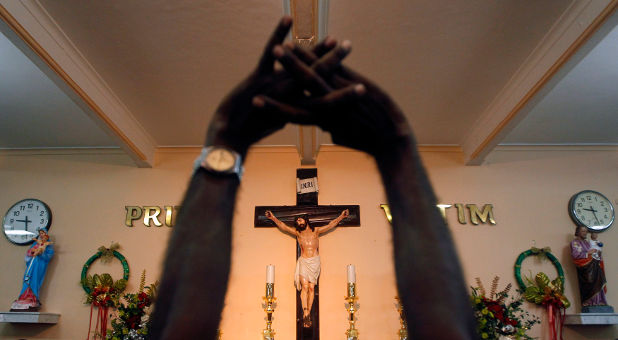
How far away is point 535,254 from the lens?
4.77m

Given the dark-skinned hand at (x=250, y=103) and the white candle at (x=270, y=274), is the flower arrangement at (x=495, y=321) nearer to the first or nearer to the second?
the white candle at (x=270, y=274)

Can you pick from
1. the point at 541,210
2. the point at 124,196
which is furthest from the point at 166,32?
the point at 541,210

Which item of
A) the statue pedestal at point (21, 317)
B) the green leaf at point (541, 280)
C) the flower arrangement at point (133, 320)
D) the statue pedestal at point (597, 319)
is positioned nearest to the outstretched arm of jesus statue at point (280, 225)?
the flower arrangement at point (133, 320)

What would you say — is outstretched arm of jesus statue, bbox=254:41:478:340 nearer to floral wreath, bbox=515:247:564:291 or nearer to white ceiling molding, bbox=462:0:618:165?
white ceiling molding, bbox=462:0:618:165

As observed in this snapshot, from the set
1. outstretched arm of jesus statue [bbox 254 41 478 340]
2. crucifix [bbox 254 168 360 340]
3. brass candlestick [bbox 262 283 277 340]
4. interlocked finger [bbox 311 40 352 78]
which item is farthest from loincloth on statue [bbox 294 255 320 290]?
interlocked finger [bbox 311 40 352 78]

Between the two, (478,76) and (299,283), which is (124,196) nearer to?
(299,283)

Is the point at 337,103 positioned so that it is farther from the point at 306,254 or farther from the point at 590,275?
the point at 590,275

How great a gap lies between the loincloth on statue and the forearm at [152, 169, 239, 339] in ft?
13.1

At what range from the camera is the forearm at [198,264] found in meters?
0.59

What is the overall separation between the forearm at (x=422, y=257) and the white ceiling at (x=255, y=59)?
2.63m

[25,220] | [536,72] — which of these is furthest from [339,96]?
[25,220]

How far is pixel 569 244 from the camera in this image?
15.8 ft

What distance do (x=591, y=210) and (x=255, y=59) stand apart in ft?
13.6

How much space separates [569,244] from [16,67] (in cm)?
580
